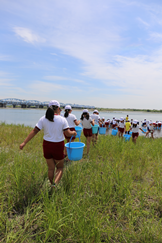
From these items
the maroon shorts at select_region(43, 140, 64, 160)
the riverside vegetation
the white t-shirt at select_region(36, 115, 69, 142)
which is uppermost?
the white t-shirt at select_region(36, 115, 69, 142)

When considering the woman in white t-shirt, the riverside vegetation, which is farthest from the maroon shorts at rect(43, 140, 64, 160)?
the riverside vegetation

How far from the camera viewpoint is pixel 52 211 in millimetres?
1840

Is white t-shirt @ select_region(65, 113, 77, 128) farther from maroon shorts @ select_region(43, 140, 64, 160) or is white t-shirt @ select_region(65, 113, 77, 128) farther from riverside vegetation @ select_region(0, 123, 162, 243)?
maroon shorts @ select_region(43, 140, 64, 160)

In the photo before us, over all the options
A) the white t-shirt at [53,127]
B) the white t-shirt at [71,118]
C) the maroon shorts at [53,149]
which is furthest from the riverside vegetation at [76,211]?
the white t-shirt at [71,118]

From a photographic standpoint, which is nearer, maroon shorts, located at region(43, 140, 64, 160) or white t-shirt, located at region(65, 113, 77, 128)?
maroon shorts, located at region(43, 140, 64, 160)

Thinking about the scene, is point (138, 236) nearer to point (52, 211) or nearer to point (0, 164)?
point (52, 211)

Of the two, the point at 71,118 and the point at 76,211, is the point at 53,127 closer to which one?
the point at 76,211

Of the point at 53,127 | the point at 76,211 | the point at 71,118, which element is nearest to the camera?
the point at 76,211

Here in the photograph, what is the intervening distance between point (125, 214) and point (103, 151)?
9.70 feet

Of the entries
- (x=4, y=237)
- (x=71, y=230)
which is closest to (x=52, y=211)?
(x=71, y=230)

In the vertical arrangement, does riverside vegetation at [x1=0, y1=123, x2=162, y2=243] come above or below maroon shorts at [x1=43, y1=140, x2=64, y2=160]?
below

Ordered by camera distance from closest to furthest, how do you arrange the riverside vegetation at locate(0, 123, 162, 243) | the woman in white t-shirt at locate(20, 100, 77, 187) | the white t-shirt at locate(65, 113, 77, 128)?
the riverside vegetation at locate(0, 123, 162, 243) → the woman in white t-shirt at locate(20, 100, 77, 187) → the white t-shirt at locate(65, 113, 77, 128)

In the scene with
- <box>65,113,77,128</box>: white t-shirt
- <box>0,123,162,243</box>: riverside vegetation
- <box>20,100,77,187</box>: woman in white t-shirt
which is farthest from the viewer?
<box>65,113,77,128</box>: white t-shirt

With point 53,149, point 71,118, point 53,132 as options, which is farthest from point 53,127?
point 71,118
